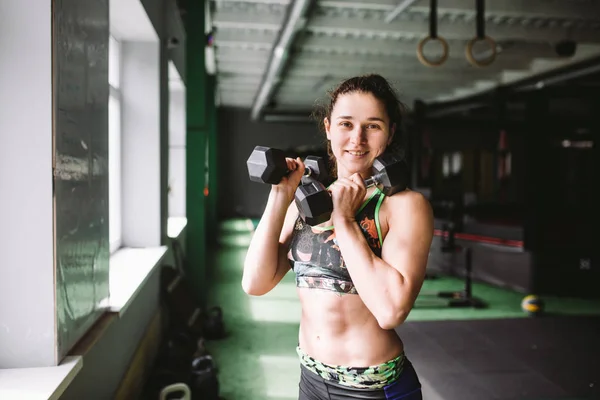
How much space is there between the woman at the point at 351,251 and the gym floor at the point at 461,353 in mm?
1715

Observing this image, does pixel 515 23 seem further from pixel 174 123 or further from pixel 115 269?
pixel 115 269

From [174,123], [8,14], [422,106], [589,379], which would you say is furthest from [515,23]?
[8,14]

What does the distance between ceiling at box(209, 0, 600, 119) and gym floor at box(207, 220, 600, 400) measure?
3.27 metres

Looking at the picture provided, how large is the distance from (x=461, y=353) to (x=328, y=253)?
8.48 feet

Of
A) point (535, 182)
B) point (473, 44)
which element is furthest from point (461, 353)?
point (535, 182)

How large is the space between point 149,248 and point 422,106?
6748mm

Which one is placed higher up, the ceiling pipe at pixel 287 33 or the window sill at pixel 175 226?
the ceiling pipe at pixel 287 33

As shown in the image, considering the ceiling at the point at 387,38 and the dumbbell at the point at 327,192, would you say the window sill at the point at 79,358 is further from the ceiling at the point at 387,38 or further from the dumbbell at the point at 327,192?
the ceiling at the point at 387,38

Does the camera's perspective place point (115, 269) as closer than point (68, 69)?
No

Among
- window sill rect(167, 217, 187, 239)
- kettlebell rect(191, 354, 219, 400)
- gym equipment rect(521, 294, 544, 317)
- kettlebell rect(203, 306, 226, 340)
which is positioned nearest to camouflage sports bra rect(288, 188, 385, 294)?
kettlebell rect(191, 354, 219, 400)

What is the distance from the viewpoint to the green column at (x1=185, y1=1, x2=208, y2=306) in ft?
16.2

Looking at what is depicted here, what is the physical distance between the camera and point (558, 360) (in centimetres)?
329

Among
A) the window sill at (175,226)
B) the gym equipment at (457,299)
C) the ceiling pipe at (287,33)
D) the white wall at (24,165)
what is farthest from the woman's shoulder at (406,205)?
the gym equipment at (457,299)

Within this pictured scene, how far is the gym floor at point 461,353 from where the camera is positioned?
285 centimetres
